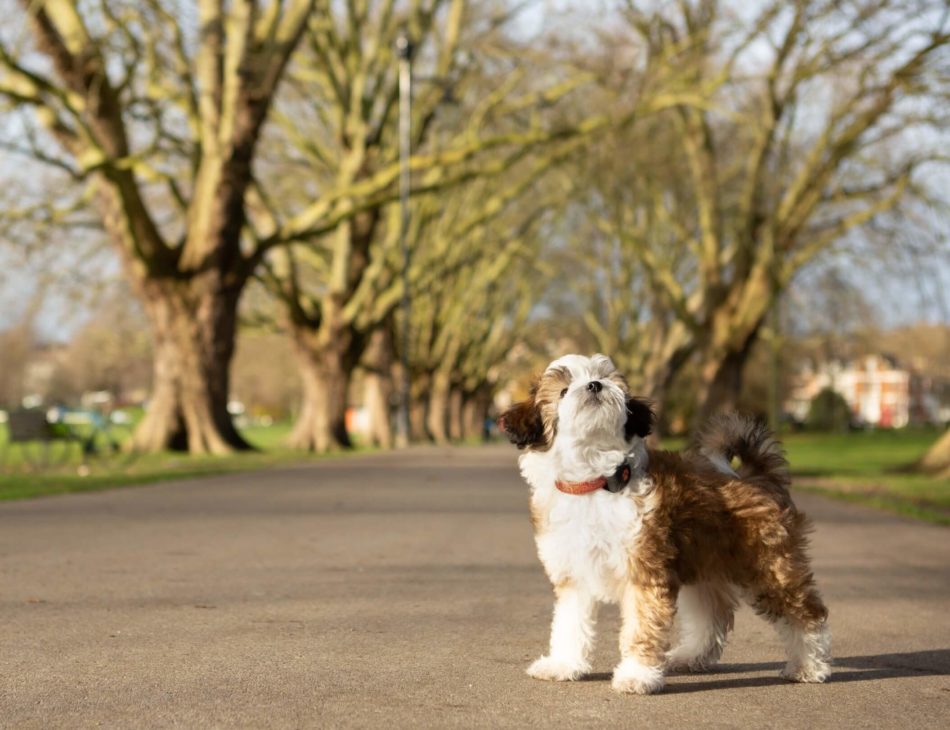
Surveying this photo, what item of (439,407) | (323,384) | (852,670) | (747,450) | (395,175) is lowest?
(852,670)

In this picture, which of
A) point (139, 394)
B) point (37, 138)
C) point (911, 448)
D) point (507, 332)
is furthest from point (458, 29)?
point (139, 394)

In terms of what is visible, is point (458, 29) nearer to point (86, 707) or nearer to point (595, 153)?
point (595, 153)

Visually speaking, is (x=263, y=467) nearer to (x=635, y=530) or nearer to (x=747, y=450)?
(x=747, y=450)

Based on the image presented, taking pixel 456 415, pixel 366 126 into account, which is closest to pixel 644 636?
pixel 366 126

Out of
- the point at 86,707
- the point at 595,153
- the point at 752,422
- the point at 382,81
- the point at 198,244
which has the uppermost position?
the point at 382,81

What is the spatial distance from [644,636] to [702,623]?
0.75m

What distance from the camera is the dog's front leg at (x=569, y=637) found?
5.66m

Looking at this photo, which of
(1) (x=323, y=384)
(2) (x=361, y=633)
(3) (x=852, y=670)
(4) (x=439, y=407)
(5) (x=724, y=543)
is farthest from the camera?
(4) (x=439, y=407)

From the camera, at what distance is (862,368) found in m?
66.2

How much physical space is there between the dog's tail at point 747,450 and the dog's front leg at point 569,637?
2.91ft

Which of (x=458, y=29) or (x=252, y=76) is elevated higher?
(x=458, y=29)

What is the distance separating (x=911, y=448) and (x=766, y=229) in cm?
1861

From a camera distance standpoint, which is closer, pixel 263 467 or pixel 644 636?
pixel 644 636

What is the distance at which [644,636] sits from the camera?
5.42 meters
